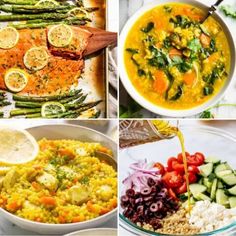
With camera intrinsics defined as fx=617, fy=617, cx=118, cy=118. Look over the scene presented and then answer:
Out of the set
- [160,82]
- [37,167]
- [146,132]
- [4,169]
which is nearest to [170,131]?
[146,132]

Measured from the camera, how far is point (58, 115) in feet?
7.54

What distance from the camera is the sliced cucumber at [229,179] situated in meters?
2.34

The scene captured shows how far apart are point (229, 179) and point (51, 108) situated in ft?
2.37

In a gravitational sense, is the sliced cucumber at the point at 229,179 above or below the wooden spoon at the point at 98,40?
below

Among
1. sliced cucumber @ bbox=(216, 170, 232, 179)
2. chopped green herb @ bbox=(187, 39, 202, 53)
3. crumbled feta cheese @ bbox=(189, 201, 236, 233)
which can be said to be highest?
chopped green herb @ bbox=(187, 39, 202, 53)

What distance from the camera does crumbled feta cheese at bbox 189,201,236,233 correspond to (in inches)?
91.6

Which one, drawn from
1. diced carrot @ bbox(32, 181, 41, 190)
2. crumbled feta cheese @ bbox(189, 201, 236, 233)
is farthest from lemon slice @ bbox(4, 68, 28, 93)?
crumbled feta cheese @ bbox(189, 201, 236, 233)

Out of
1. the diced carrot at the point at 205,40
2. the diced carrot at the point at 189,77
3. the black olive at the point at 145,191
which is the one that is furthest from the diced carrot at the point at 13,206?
the diced carrot at the point at 205,40

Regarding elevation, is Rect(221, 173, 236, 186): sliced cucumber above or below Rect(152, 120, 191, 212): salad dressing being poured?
below

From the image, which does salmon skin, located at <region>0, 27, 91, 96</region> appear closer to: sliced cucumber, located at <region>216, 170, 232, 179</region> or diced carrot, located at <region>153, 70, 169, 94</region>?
diced carrot, located at <region>153, 70, 169, 94</region>

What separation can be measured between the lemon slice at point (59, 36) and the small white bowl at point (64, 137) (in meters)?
0.31

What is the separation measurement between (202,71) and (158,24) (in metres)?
0.24

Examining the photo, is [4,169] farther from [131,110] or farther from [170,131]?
[170,131]

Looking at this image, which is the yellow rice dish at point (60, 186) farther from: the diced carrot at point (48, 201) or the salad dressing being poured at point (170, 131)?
the salad dressing being poured at point (170, 131)
